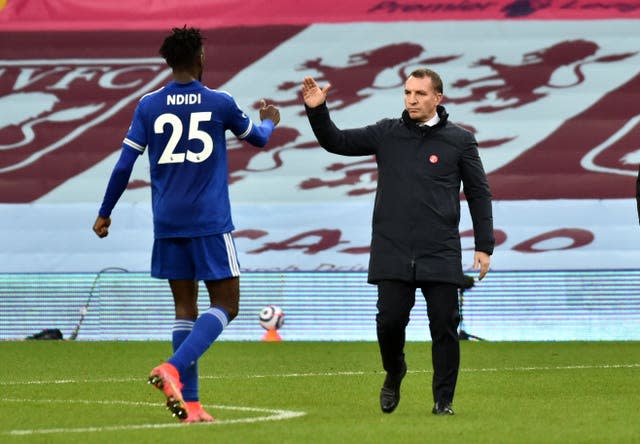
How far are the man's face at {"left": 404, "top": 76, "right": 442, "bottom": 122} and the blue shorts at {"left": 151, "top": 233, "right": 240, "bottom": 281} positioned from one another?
1.19 meters

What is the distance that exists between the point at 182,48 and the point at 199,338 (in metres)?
1.41

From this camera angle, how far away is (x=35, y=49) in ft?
65.0

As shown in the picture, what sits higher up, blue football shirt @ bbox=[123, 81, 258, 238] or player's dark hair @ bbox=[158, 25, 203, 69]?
player's dark hair @ bbox=[158, 25, 203, 69]

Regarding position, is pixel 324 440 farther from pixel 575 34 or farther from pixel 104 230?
pixel 575 34

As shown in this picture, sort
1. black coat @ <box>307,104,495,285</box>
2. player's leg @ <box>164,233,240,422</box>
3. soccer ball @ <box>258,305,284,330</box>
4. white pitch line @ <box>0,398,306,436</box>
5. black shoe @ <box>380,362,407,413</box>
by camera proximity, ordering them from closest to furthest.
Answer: white pitch line @ <box>0,398,306,436</box>
player's leg @ <box>164,233,240,422</box>
black coat @ <box>307,104,495,285</box>
black shoe @ <box>380,362,407,413</box>
soccer ball @ <box>258,305,284,330</box>

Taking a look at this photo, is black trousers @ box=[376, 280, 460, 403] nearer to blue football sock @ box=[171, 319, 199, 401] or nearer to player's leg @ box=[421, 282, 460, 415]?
player's leg @ box=[421, 282, 460, 415]

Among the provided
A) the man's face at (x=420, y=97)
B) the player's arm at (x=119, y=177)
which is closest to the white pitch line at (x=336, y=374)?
the player's arm at (x=119, y=177)

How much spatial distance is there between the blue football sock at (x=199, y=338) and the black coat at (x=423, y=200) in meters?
0.94

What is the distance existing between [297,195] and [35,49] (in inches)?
149

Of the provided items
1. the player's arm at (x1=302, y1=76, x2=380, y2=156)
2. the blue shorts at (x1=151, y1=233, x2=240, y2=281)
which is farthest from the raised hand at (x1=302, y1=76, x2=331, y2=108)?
the blue shorts at (x1=151, y1=233, x2=240, y2=281)

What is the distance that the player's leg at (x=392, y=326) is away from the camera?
8102 mm

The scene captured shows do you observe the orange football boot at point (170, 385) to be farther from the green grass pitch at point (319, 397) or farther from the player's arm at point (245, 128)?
the player's arm at point (245, 128)

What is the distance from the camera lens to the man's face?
8109 mm

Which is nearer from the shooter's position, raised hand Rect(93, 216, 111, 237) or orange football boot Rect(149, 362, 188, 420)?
orange football boot Rect(149, 362, 188, 420)
